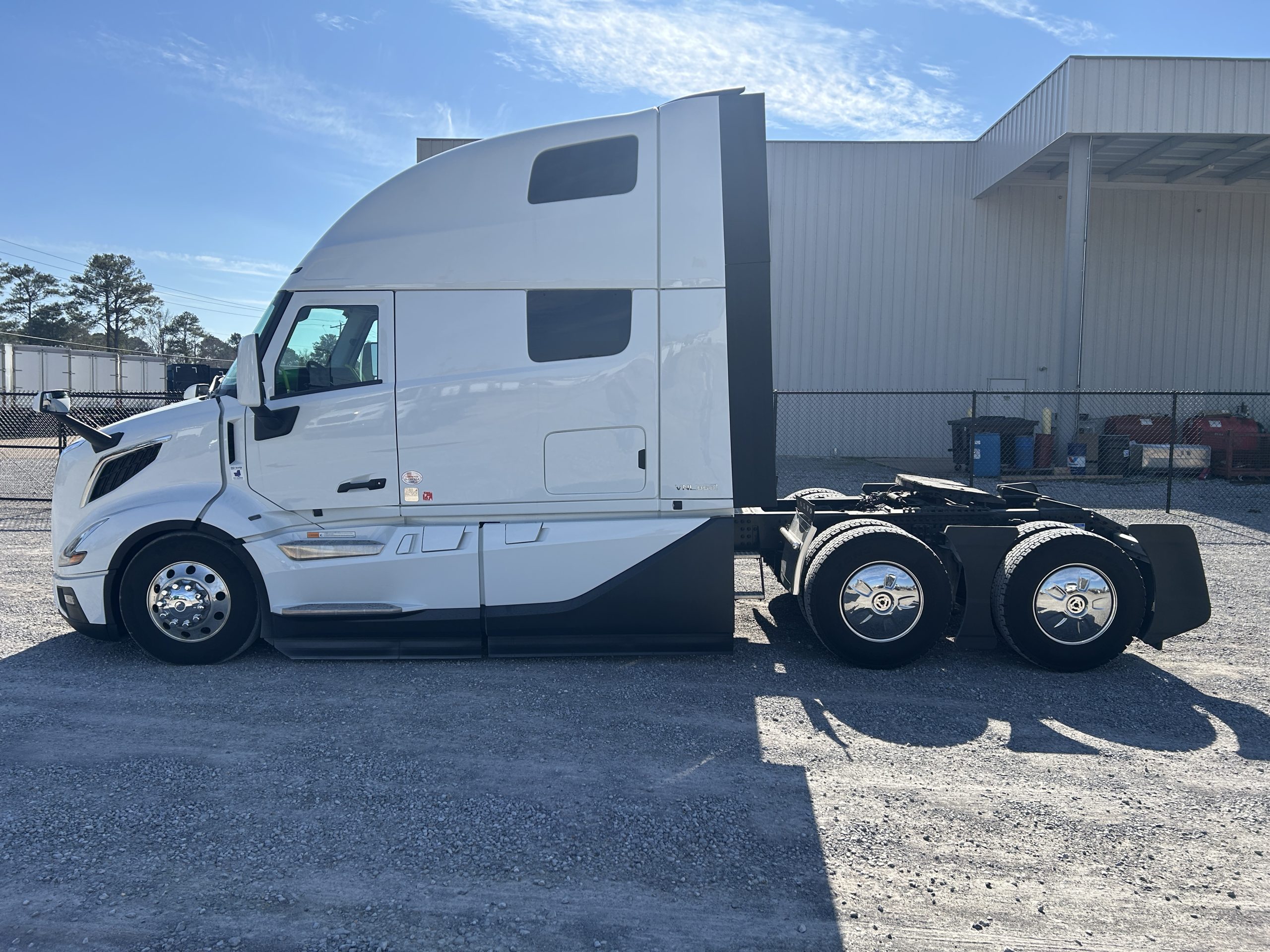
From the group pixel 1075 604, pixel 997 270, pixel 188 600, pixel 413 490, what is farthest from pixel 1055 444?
pixel 188 600

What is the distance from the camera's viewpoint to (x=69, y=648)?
6375 millimetres

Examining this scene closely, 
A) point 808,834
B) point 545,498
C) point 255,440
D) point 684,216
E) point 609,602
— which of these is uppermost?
point 684,216

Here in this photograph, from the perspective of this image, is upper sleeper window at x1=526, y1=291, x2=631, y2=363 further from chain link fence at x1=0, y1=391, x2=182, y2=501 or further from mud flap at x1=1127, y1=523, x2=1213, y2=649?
chain link fence at x1=0, y1=391, x2=182, y2=501

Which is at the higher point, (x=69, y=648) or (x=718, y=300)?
(x=718, y=300)

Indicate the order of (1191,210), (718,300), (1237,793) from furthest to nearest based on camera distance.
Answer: (1191,210) < (718,300) < (1237,793)

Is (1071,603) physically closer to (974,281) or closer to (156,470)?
(156,470)

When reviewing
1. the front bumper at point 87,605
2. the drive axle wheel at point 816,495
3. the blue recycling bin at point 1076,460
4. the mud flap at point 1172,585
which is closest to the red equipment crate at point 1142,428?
the blue recycling bin at point 1076,460

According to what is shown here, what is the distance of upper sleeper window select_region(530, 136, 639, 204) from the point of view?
592 centimetres

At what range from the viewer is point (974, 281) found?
21.8 metres

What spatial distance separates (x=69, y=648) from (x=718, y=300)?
522 centimetres

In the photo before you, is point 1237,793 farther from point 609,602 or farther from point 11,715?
point 11,715

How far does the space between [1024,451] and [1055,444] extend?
620 mm

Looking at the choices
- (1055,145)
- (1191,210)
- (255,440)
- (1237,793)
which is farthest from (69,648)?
(1191,210)

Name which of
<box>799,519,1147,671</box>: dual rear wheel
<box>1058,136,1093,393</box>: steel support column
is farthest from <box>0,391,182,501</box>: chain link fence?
<box>1058,136,1093,393</box>: steel support column
